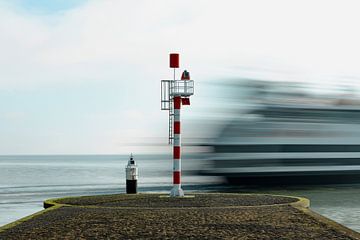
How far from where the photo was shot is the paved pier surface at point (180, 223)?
397 inches

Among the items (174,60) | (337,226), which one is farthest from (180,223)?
(174,60)

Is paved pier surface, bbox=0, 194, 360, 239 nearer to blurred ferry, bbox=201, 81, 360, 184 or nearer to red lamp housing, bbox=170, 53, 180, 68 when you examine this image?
red lamp housing, bbox=170, 53, 180, 68

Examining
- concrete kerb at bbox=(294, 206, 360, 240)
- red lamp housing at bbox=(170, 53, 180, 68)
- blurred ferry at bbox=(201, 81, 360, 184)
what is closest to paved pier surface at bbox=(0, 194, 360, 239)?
concrete kerb at bbox=(294, 206, 360, 240)

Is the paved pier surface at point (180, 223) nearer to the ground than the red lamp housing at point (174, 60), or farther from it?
nearer to the ground

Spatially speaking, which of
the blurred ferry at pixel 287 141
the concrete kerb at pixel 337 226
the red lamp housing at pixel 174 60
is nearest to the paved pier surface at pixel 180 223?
the concrete kerb at pixel 337 226

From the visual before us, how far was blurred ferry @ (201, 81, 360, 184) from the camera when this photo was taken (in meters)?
37.5

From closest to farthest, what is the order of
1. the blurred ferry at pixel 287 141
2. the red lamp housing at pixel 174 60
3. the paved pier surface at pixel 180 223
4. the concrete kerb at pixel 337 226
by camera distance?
the paved pier surface at pixel 180 223 → the concrete kerb at pixel 337 226 → the red lamp housing at pixel 174 60 → the blurred ferry at pixel 287 141

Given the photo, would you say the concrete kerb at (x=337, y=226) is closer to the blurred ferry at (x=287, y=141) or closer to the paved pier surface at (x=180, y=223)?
the paved pier surface at (x=180, y=223)

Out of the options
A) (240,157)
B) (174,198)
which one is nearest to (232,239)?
(174,198)

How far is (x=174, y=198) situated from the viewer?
1836 cm

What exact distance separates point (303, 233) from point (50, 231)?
4.00 meters

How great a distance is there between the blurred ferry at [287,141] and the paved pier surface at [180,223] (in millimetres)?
20980

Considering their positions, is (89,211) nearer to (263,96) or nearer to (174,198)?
(174,198)

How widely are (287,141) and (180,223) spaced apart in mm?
27255
